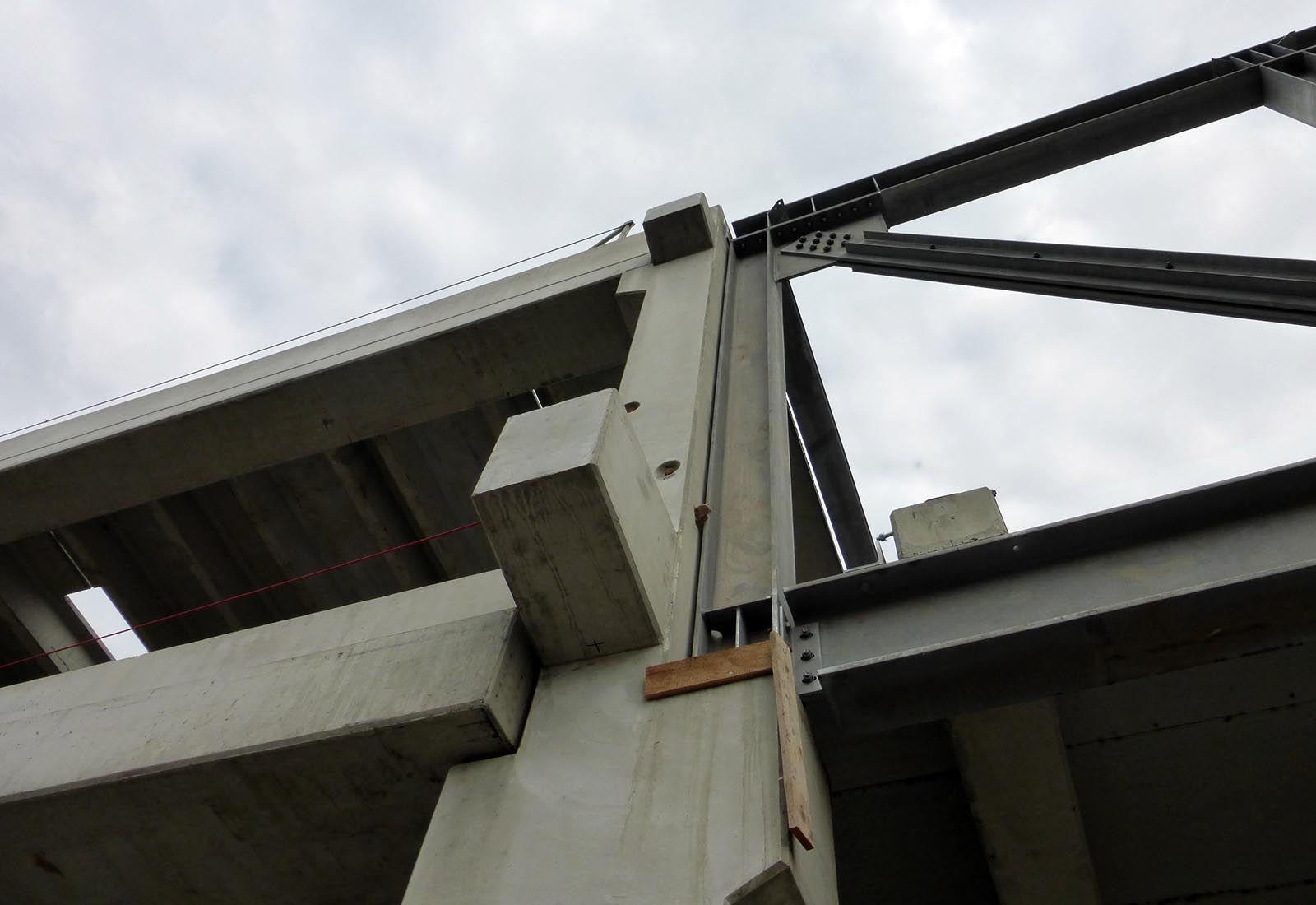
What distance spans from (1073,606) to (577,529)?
1.60 meters

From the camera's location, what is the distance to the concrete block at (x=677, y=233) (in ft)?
24.2

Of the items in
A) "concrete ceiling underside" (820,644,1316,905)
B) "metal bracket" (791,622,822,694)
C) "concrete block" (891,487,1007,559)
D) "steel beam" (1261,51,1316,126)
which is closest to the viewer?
"metal bracket" (791,622,822,694)

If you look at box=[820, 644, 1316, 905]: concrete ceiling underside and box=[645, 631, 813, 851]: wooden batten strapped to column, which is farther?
box=[820, 644, 1316, 905]: concrete ceiling underside

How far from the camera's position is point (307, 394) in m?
7.83

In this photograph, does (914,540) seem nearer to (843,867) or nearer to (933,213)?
(843,867)

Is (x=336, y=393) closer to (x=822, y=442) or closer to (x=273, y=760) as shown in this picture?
(x=822, y=442)

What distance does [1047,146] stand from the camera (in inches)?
311

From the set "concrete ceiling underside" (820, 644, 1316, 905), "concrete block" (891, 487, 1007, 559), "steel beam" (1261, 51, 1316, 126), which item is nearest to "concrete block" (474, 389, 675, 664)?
"concrete block" (891, 487, 1007, 559)

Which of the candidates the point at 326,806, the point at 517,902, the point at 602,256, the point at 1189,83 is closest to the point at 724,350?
the point at 602,256

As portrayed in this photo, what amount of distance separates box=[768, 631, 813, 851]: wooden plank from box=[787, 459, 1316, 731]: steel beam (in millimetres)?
277

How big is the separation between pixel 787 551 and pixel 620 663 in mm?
926

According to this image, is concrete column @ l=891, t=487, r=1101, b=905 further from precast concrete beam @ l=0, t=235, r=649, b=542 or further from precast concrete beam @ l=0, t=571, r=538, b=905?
precast concrete beam @ l=0, t=235, r=649, b=542

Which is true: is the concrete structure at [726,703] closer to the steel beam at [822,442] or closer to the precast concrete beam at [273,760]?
the precast concrete beam at [273,760]

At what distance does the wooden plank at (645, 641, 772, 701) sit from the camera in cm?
291
